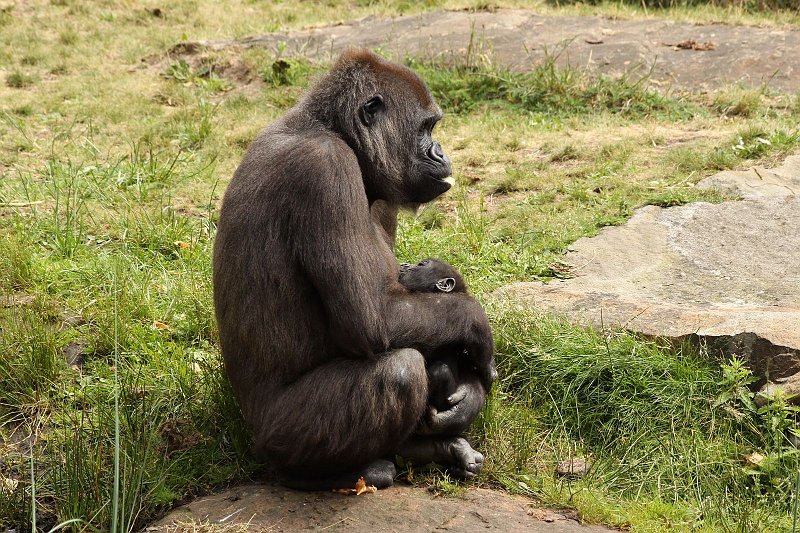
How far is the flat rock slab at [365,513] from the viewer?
145 inches

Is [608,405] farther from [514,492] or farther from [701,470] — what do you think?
[514,492]

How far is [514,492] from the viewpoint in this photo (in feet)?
13.7

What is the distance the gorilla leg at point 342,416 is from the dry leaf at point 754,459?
1.72m

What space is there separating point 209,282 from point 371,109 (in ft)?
5.98

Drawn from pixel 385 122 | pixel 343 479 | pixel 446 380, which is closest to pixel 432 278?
pixel 446 380

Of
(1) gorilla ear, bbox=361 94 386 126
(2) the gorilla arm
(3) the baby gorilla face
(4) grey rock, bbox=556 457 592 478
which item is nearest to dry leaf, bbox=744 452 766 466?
(4) grey rock, bbox=556 457 592 478

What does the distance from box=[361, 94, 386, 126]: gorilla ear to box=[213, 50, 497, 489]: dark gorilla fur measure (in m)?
0.08

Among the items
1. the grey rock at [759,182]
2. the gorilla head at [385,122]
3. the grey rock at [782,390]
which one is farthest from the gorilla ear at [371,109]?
the grey rock at [759,182]

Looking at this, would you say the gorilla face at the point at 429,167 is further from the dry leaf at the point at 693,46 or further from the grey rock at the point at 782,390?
the dry leaf at the point at 693,46

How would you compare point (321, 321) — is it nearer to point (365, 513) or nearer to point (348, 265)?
point (348, 265)

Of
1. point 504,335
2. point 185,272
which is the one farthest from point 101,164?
point 504,335

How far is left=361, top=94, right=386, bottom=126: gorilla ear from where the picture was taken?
4.25 m

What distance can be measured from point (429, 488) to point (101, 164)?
16.2ft

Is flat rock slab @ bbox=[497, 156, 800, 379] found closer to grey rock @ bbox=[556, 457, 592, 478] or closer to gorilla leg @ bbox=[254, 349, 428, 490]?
grey rock @ bbox=[556, 457, 592, 478]
